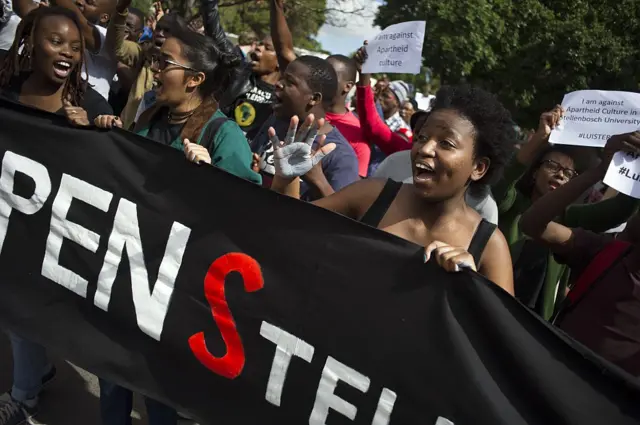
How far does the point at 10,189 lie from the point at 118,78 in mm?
2913

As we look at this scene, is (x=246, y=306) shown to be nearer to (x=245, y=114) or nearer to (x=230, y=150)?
(x=230, y=150)

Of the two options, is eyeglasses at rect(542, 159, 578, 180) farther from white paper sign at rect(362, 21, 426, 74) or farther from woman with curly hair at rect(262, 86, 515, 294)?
woman with curly hair at rect(262, 86, 515, 294)

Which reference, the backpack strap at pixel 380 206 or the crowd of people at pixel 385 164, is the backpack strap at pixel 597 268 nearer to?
the crowd of people at pixel 385 164

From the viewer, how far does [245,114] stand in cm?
512

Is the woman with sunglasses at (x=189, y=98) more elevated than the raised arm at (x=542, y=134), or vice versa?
the raised arm at (x=542, y=134)

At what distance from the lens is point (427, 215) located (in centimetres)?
256

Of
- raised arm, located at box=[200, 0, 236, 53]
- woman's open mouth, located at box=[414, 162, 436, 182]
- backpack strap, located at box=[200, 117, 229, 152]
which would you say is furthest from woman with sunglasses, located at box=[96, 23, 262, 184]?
raised arm, located at box=[200, 0, 236, 53]

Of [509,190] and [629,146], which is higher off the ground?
[629,146]

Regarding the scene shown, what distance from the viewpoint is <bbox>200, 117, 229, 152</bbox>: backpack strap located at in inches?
119

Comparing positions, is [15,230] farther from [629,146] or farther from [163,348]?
[629,146]

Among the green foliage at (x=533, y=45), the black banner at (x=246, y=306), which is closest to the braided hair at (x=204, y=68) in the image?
the black banner at (x=246, y=306)

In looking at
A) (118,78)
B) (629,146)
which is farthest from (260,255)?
(118,78)

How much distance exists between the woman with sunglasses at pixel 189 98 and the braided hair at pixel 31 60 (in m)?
0.49

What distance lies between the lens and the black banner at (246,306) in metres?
2.22
